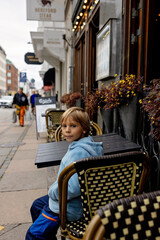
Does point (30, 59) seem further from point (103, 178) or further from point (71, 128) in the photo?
point (103, 178)

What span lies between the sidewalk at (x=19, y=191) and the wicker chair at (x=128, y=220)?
6.56 ft

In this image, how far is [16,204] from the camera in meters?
3.19

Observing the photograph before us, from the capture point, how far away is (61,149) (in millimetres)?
2594

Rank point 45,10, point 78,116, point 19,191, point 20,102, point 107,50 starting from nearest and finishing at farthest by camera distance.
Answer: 1. point 78,116
2. point 19,191
3. point 107,50
4. point 45,10
5. point 20,102

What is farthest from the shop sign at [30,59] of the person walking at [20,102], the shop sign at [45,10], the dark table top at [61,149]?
the dark table top at [61,149]

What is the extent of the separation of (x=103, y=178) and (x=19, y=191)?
258 cm

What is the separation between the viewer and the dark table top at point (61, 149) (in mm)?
2136

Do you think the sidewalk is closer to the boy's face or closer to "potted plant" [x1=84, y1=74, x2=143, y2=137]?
the boy's face

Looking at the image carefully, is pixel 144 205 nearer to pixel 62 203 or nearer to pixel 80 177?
pixel 80 177

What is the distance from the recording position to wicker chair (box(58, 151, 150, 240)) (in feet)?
4.33

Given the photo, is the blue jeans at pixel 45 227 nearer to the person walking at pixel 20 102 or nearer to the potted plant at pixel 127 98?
the potted plant at pixel 127 98

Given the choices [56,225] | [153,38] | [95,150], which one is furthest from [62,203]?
[153,38]

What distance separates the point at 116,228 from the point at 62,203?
0.83m

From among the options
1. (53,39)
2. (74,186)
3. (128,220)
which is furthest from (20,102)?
(128,220)
